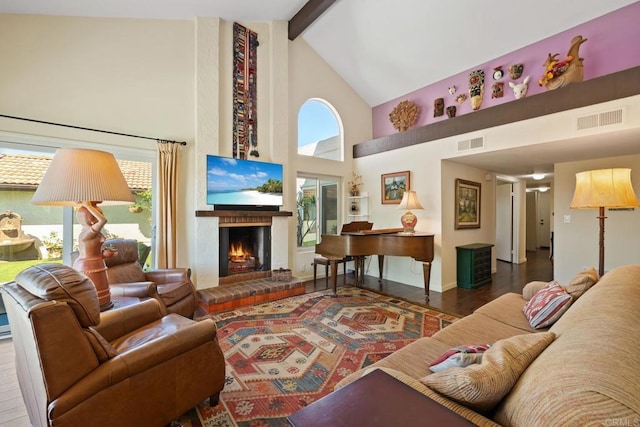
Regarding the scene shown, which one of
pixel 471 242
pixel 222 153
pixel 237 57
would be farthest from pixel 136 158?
pixel 471 242

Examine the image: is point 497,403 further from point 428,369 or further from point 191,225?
point 191,225

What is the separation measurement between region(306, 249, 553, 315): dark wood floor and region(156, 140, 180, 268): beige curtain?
2.11 m

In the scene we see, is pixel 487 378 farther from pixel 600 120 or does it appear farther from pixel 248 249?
pixel 248 249

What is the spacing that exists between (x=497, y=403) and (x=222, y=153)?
4.17 meters

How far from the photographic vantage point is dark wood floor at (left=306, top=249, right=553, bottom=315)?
3.78 m

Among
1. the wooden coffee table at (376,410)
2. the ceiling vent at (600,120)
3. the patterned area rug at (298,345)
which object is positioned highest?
the ceiling vent at (600,120)

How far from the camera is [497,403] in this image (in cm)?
90

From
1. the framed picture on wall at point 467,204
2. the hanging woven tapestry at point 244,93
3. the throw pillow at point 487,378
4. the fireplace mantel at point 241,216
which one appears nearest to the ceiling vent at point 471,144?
the framed picture on wall at point 467,204

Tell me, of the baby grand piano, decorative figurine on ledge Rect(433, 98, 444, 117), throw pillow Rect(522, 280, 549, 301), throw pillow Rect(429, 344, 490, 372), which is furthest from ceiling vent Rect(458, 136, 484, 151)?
throw pillow Rect(429, 344, 490, 372)

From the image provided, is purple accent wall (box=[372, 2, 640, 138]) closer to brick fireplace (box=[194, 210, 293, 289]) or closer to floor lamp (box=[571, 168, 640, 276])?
floor lamp (box=[571, 168, 640, 276])

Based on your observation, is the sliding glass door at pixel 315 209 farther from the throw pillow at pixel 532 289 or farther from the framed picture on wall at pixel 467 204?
the throw pillow at pixel 532 289

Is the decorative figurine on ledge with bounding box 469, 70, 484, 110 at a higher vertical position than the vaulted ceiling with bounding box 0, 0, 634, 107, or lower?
lower

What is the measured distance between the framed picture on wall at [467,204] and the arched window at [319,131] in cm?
224

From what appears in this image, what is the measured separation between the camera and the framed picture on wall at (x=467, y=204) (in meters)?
4.66
